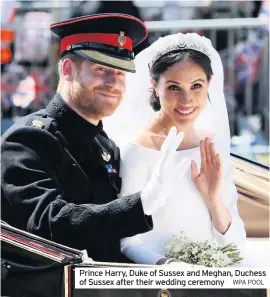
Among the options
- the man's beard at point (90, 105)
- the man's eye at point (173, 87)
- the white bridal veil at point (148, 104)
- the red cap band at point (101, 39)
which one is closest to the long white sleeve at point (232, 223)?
the white bridal veil at point (148, 104)

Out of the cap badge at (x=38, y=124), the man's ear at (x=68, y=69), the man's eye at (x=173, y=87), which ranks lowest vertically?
the cap badge at (x=38, y=124)

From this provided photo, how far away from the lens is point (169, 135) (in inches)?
104

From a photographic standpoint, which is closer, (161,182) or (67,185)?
(161,182)

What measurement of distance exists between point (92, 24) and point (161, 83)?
1.19 feet

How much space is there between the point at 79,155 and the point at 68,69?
0.35 metres

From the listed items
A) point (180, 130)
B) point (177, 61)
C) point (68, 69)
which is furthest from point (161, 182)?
point (68, 69)

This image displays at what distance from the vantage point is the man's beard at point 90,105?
2.65 m

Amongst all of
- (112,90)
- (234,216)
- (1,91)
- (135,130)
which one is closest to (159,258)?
(234,216)

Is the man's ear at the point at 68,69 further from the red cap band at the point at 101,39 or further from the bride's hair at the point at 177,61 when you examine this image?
the bride's hair at the point at 177,61

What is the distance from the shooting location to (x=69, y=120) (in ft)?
8.73
